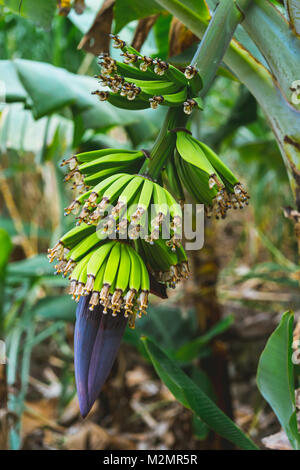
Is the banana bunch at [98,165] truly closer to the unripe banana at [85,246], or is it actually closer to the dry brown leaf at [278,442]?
the unripe banana at [85,246]

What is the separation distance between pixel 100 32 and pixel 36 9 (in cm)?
12

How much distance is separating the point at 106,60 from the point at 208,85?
12 cm

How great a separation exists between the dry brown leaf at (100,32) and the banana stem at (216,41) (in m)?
0.33

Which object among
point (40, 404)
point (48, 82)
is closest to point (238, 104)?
point (48, 82)

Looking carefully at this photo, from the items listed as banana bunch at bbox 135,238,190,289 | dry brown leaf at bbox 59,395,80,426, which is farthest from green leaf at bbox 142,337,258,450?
dry brown leaf at bbox 59,395,80,426

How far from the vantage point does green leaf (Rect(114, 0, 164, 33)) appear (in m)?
0.69

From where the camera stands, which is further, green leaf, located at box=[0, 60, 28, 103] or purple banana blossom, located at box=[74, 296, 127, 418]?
green leaf, located at box=[0, 60, 28, 103]

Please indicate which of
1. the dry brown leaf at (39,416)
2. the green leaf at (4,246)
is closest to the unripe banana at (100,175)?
the green leaf at (4,246)

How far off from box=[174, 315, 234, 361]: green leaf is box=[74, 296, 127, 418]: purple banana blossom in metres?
0.70

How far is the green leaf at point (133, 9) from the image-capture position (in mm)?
692

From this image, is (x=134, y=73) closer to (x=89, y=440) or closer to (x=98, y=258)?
(x=98, y=258)

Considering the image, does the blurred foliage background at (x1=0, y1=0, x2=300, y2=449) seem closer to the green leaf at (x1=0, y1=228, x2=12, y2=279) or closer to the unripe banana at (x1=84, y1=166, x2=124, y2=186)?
the green leaf at (x1=0, y1=228, x2=12, y2=279)

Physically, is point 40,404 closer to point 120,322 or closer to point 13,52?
point 13,52

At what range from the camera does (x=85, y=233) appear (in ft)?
1.53
